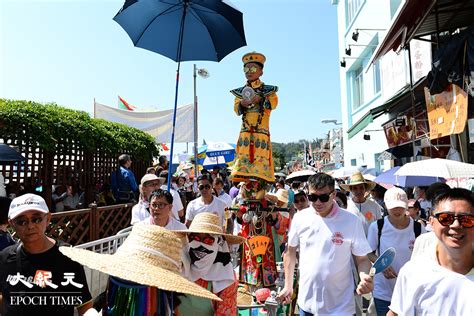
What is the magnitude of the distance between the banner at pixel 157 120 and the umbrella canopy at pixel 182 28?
25.7 feet

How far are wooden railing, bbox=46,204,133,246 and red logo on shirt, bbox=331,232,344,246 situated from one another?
13.3 feet

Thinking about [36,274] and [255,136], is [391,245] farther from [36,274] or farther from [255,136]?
[36,274]

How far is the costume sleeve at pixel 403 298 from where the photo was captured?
195 cm

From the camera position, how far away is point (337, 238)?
3.00 meters

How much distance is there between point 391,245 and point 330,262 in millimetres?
1002

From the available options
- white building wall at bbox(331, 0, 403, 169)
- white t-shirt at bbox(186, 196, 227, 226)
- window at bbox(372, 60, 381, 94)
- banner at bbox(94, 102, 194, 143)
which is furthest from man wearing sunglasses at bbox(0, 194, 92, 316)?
window at bbox(372, 60, 381, 94)

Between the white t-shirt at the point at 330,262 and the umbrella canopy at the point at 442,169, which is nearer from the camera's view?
the white t-shirt at the point at 330,262

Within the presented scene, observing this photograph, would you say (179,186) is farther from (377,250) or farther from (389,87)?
(377,250)

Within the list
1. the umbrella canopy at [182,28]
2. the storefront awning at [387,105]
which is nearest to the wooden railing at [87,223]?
the umbrella canopy at [182,28]

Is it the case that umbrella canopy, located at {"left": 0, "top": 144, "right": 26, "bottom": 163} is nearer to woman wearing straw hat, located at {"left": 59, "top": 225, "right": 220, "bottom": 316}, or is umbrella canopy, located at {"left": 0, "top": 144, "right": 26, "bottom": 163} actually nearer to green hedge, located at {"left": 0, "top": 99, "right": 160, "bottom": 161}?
green hedge, located at {"left": 0, "top": 99, "right": 160, "bottom": 161}

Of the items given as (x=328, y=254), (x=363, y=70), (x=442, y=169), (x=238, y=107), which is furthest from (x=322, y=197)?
(x=363, y=70)

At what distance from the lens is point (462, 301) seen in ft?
5.97

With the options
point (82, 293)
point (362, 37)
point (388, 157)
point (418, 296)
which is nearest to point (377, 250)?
point (418, 296)

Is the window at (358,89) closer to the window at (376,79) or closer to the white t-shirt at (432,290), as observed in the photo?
the window at (376,79)
